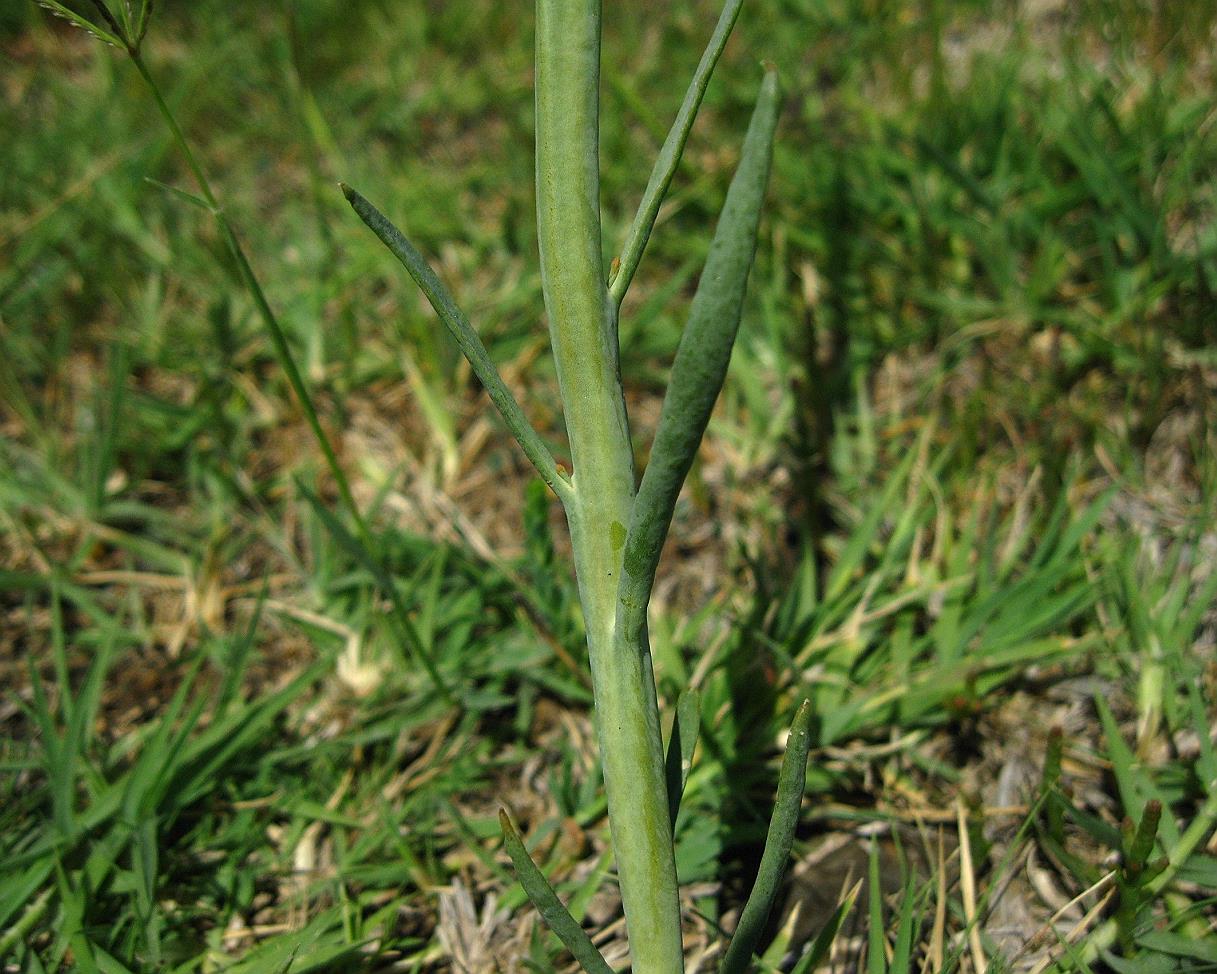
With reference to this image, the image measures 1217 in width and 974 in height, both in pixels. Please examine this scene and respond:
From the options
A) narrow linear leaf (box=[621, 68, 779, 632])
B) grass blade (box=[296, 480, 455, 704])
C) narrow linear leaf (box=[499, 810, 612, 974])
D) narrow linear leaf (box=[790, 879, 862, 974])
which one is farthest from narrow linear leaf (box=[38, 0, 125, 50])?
narrow linear leaf (box=[790, 879, 862, 974])

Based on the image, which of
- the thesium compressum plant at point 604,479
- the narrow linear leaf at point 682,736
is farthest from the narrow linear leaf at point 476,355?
the narrow linear leaf at point 682,736

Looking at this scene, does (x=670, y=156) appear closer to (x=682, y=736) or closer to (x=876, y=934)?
(x=682, y=736)

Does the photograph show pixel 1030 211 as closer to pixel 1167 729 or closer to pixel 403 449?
pixel 1167 729

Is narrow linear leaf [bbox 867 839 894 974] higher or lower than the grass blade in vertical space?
lower

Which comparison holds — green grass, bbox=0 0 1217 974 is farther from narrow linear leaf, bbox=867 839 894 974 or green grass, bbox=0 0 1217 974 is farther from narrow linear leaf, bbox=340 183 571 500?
narrow linear leaf, bbox=340 183 571 500

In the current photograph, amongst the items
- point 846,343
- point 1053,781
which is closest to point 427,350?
point 846,343

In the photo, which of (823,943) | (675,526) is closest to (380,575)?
(675,526)

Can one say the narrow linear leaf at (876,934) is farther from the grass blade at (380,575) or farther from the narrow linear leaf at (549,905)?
the grass blade at (380,575)
